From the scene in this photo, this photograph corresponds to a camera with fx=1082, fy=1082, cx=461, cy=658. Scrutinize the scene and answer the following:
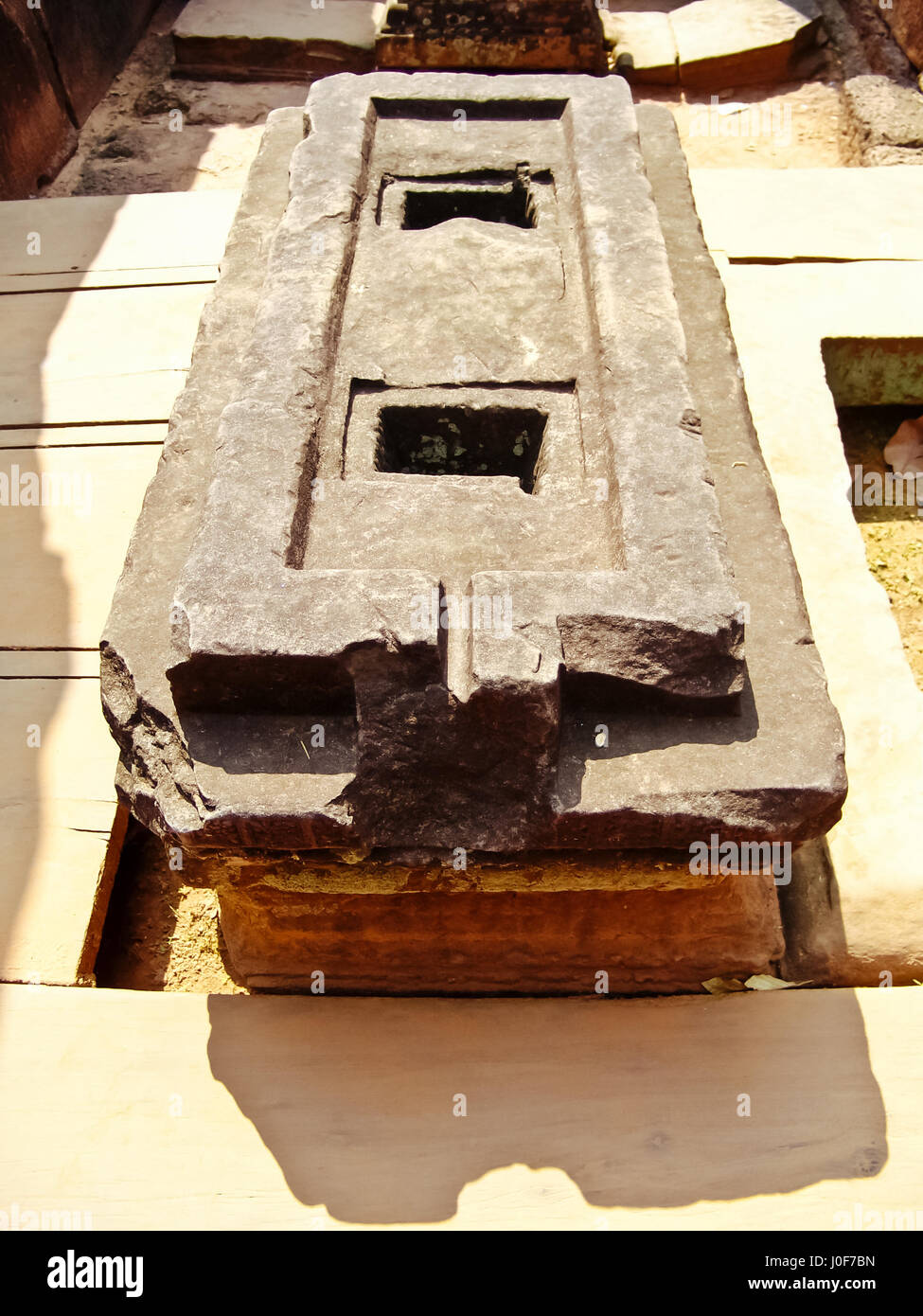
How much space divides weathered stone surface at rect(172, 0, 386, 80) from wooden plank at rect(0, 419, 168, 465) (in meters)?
3.96

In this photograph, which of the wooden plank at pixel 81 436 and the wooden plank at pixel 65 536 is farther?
the wooden plank at pixel 81 436

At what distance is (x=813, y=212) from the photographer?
462 centimetres

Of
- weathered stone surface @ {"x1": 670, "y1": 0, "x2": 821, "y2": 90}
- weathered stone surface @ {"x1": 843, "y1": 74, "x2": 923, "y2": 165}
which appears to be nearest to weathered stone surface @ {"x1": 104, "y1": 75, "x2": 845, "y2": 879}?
weathered stone surface @ {"x1": 843, "y1": 74, "x2": 923, "y2": 165}

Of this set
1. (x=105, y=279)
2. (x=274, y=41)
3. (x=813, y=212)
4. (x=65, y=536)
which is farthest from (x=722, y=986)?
(x=274, y=41)

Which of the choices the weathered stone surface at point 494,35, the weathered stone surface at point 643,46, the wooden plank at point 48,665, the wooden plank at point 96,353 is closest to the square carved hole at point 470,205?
the wooden plank at point 96,353

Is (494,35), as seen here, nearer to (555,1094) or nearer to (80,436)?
(80,436)

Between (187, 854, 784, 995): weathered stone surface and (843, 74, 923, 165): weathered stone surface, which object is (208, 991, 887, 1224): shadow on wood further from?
(843, 74, 923, 165): weathered stone surface

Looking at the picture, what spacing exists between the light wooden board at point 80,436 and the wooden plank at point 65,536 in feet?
0.10

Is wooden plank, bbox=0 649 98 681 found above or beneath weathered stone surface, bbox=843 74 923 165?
beneath

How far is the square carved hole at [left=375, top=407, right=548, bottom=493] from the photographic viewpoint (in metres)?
2.93

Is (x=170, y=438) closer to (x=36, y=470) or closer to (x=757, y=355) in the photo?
(x=36, y=470)

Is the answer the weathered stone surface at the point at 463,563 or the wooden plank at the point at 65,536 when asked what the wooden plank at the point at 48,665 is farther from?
the weathered stone surface at the point at 463,563

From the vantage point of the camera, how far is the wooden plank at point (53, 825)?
2668 mm

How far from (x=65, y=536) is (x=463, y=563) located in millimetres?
1751
